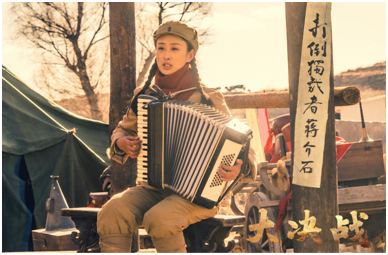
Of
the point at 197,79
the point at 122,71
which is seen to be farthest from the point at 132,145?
the point at 122,71

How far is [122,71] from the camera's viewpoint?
343 cm

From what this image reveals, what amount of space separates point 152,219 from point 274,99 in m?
2.08

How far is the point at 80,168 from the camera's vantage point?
18.1 ft

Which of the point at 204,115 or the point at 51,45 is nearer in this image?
the point at 204,115

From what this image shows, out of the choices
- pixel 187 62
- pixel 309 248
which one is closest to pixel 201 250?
pixel 309 248

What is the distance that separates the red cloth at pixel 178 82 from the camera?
2.60 meters

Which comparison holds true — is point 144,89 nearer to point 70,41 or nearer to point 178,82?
point 178,82

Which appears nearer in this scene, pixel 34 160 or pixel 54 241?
pixel 54 241

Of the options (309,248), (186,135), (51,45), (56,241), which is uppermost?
(51,45)

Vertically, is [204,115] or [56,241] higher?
[204,115]

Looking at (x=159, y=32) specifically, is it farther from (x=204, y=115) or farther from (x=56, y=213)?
(x=56, y=213)

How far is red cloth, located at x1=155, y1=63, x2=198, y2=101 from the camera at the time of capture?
102 inches

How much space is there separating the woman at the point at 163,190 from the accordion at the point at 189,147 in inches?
2.9

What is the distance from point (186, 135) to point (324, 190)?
1159mm
